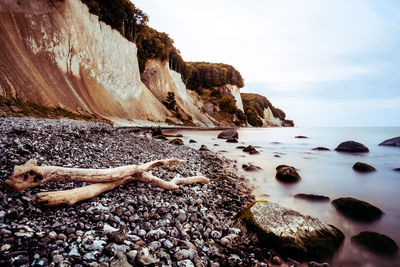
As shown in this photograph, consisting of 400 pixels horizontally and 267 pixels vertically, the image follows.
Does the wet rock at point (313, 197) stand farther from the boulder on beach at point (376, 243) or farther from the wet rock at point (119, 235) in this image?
the wet rock at point (119, 235)

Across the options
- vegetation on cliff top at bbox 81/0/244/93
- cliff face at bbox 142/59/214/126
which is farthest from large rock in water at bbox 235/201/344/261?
cliff face at bbox 142/59/214/126

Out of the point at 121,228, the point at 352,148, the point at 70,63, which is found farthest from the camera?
the point at 70,63

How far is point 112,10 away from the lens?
95.3 ft

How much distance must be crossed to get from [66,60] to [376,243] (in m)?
28.6

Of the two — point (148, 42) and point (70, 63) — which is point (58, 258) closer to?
point (70, 63)

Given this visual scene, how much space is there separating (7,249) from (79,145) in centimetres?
452

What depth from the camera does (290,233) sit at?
2.97 metres

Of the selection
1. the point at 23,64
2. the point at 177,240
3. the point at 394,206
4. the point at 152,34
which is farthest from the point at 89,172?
the point at 152,34

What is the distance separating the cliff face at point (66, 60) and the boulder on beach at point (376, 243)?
21.4 m

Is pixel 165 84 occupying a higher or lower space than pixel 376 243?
higher

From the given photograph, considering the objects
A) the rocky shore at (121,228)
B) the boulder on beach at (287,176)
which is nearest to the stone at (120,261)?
the rocky shore at (121,228)

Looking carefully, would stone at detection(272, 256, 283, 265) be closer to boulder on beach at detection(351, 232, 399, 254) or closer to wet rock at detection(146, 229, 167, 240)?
wet rock at detection(146, 229, 167, 240)

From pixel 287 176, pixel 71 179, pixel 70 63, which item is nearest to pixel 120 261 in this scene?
pixel 71 179

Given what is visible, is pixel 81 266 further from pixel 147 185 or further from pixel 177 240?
pixel 147 185
